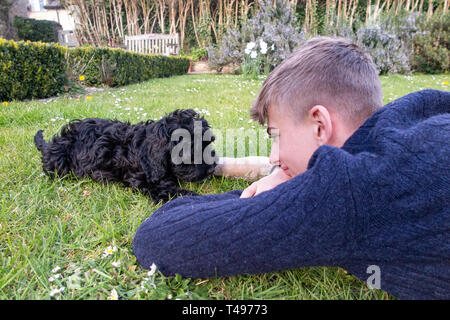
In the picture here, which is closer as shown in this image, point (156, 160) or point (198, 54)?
point (156, 160)

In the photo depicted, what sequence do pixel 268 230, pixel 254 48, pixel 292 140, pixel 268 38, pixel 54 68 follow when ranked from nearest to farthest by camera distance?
pixel 268 230 → pixel 292 140 → pixel 54 68 → pixel 254 48 → pixel 268 38

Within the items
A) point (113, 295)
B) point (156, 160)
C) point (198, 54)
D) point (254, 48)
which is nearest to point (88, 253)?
point (113, 295)

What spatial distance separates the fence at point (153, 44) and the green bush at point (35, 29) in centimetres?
530

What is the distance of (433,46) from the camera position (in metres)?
12.9

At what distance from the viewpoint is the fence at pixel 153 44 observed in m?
15.4

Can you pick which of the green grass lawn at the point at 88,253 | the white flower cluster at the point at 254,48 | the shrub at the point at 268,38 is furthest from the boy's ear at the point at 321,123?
the white flower cluster at the point at 254,48

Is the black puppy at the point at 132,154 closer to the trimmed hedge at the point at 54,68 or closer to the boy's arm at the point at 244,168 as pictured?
the boy's arm at the point at 244,168

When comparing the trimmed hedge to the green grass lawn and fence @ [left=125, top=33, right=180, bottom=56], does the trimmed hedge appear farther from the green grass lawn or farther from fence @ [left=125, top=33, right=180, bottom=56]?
fence @ [left=125, top=33, right=180, bottom=56]

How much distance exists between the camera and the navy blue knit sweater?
96 cm

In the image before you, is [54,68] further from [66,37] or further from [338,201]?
[66,37]

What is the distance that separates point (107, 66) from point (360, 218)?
804 cm

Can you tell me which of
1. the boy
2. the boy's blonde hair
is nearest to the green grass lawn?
the boy

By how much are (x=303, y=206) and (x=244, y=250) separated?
31 cm

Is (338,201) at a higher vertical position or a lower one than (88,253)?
higher
